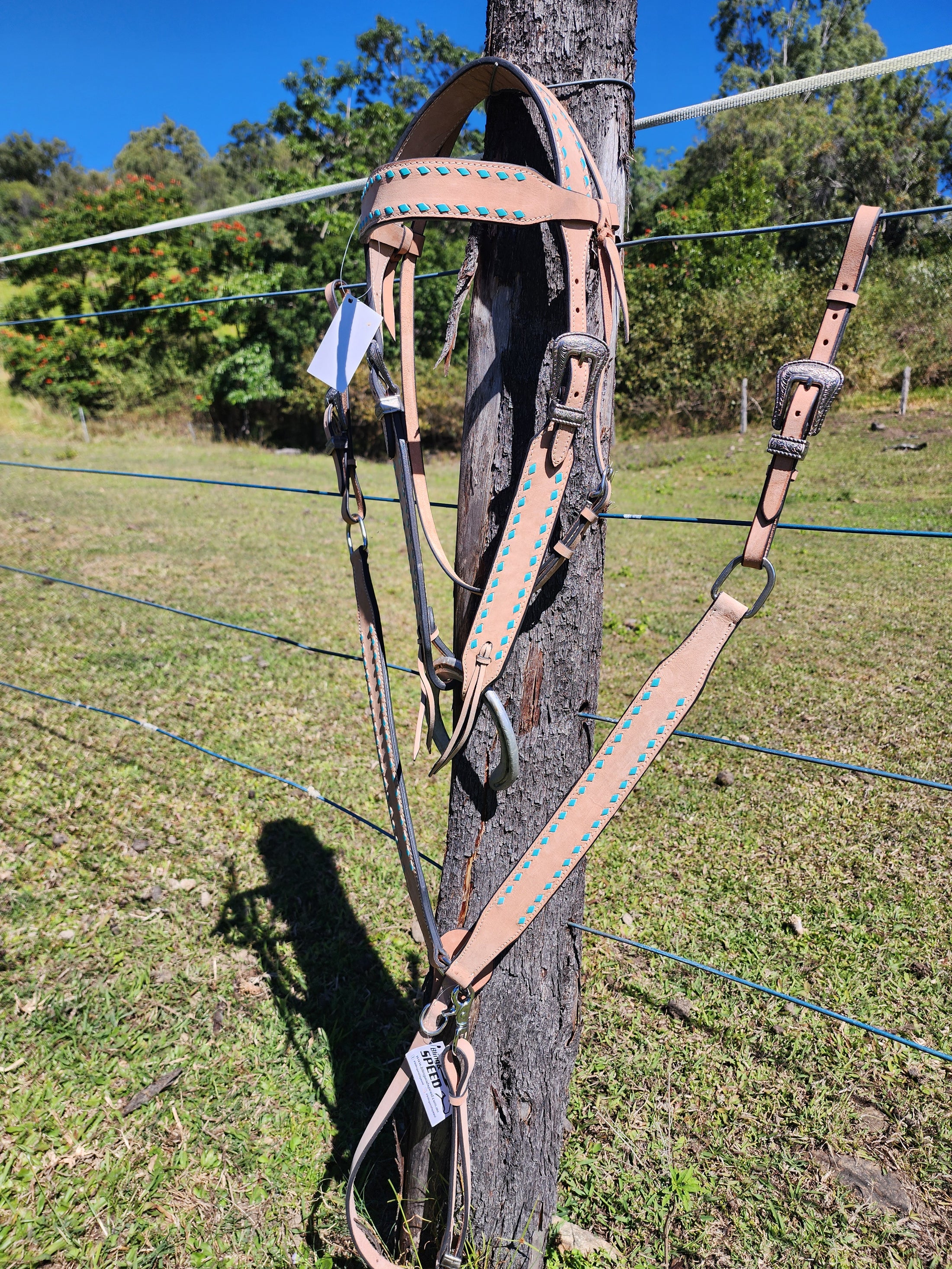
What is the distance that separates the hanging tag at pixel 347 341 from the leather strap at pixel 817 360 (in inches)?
24.9

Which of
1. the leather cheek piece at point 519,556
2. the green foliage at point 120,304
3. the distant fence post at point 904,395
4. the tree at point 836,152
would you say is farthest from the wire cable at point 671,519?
the tree at point 836,152

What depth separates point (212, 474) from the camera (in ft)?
41.5

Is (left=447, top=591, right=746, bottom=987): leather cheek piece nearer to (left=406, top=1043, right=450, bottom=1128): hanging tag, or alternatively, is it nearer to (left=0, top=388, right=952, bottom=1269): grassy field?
(left=406, top=1043, right=450, bottom=1128): hanging tag

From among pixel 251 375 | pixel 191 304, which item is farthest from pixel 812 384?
pixel 251 375

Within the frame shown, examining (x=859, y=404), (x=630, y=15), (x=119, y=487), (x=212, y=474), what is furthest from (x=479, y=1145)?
(x=859, y=404)

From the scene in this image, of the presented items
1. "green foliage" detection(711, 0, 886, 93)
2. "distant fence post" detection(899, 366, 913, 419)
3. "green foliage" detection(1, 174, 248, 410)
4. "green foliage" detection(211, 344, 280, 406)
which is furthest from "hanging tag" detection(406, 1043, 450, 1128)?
"green foliage" detection(711, 0, 886, 93)

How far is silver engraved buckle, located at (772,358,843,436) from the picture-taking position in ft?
3.58

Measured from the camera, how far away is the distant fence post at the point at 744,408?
1441 centimetres

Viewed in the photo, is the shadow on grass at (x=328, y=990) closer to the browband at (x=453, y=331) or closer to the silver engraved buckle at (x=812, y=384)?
→ the browband at (x=453, y=331)

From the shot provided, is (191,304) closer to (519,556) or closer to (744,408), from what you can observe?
(519,556)

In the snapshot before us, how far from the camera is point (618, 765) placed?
4.18 ft

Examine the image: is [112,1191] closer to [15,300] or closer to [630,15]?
[630,15]

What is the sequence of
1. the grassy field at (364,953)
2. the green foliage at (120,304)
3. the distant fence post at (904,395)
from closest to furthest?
the grassy field at (364,953) → the distant fence post at (904,395) → the green foliage at (120,304)

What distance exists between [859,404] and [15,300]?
18704 millimetres
